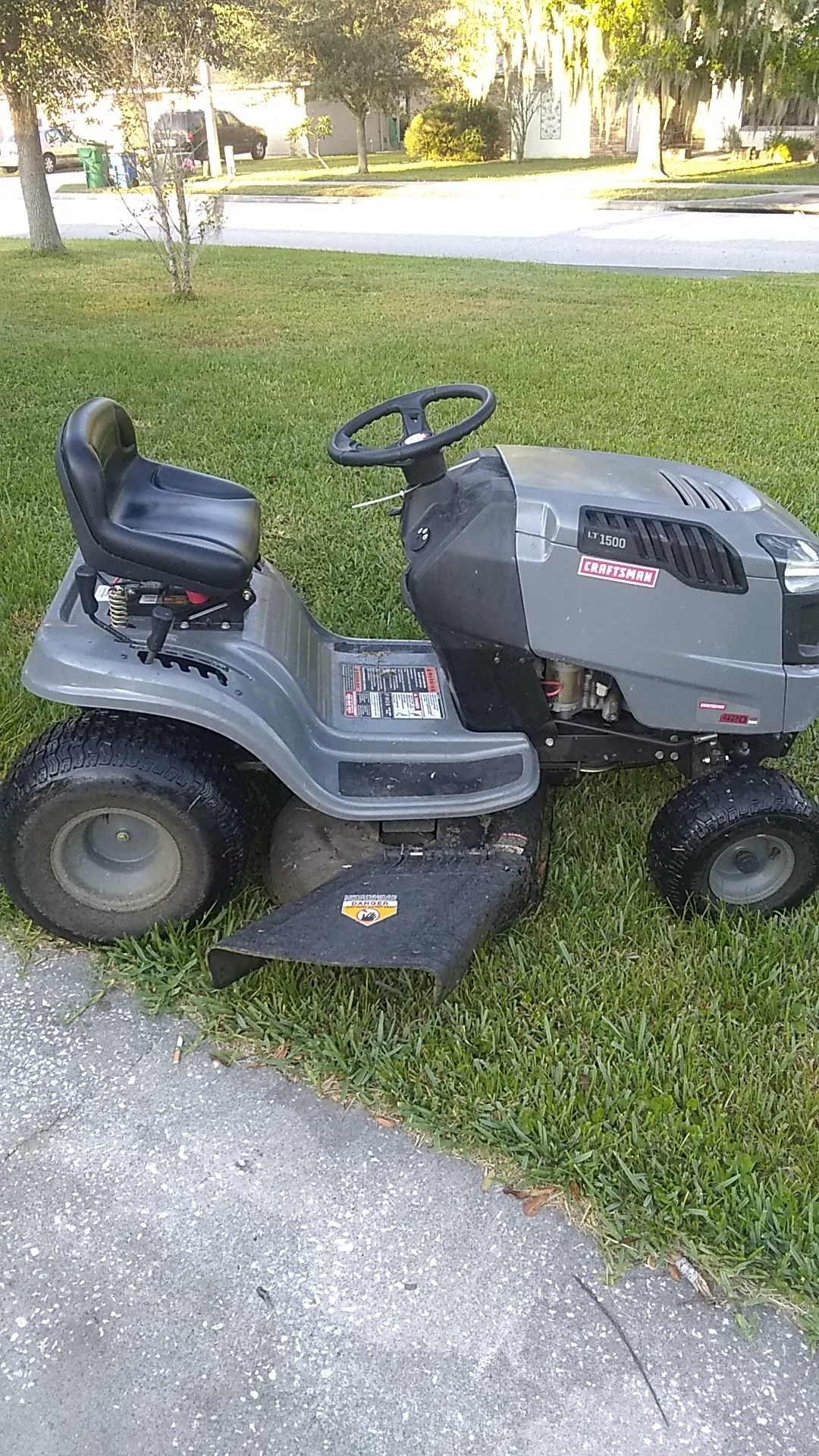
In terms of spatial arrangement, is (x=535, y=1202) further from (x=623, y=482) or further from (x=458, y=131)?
(x=458, y=131)

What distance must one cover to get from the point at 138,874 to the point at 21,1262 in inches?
34.5

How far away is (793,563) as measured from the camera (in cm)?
232

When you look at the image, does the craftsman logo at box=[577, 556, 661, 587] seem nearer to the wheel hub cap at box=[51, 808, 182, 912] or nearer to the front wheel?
the front wheel

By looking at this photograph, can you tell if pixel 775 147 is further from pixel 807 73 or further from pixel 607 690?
pixel 607 690

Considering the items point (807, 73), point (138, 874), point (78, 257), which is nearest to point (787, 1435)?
point (138, 874)

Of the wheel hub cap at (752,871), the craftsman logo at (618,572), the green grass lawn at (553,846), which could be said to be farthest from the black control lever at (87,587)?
the wheel hub cap at (752,871)

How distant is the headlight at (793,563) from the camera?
2312mm

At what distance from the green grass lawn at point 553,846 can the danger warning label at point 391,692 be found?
0.52m

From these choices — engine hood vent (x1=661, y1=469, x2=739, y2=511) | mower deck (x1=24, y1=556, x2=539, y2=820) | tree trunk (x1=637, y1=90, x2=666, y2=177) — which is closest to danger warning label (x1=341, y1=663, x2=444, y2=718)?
mower deck (x1=24, y1=556, x2=539, y2=820)

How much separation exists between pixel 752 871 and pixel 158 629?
1.50 meters

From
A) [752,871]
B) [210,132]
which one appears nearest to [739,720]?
[752,871]

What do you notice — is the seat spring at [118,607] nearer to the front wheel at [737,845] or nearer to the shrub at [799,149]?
the front wheel at [737,845]

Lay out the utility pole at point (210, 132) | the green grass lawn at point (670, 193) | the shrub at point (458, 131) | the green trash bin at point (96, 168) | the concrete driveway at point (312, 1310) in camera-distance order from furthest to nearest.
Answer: the shrub at point (458, 131) < the utility pole at point (210, 132) < the green trash bin at point (96, 168) < the green grass lawn at point (670, 193) < the concrete driveway at point (312, 1310)

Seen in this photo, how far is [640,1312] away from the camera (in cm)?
181
